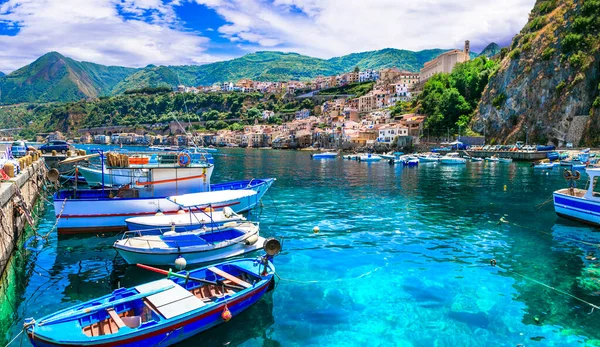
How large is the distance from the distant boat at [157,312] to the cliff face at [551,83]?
8258cm

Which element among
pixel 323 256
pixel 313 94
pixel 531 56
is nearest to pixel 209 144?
pixel 313 94

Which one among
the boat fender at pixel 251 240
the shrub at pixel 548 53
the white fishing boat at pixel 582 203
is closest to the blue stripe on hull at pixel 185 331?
the boat fender at pixel 251 240

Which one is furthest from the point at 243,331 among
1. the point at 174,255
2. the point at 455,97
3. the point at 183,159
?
the point at 455,97

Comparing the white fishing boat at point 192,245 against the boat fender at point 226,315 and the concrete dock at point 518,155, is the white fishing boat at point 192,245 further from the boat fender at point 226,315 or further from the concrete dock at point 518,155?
the concrete dock at point 518,155

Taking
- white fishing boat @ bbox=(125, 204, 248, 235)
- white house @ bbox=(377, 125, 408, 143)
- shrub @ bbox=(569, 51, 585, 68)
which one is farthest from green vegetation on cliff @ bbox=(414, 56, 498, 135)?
white fishing boat @ bbox=(125, 204, 248, 235)

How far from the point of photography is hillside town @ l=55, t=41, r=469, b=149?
11081cm

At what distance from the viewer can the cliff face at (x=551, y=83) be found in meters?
75.2

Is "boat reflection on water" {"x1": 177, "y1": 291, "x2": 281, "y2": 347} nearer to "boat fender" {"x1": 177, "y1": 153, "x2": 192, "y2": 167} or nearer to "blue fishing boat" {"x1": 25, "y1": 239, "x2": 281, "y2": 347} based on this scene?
"blue fishing boat" {"x1": 25, "y1": 239, "x2": 281, "y2": 347}

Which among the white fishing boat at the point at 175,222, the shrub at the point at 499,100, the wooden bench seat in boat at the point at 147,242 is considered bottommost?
the wooden bench seat in boat at the point at 147,242

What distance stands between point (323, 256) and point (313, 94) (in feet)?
611

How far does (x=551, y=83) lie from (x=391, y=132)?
37.2 meters

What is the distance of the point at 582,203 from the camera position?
2122cm

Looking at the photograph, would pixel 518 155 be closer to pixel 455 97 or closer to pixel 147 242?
pixel 455 97

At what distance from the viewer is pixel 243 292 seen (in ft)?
34.9
